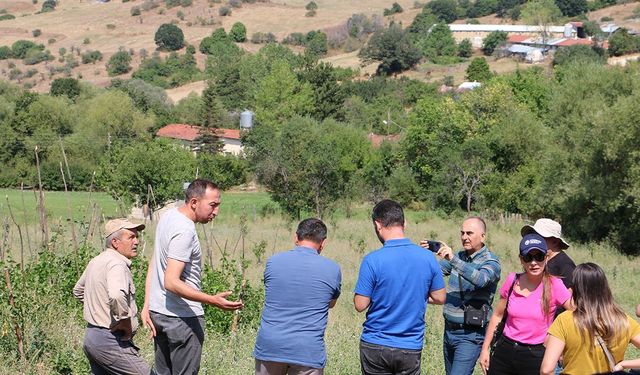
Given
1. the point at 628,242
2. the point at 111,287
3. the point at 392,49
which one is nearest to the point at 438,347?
the point at 111,287

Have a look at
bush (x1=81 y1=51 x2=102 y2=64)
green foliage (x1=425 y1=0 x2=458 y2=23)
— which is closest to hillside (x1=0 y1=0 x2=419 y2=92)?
bush (x1=81 y1=51 x2=102 y2=64)

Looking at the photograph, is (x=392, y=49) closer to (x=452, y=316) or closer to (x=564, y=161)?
(x=564, y=161)

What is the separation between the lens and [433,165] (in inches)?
2068

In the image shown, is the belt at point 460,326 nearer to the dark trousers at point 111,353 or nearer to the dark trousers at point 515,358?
the dark trousers at point 515,358

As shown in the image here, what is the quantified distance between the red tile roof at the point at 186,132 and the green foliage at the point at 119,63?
187ft

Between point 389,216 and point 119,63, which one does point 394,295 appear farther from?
point 119,63

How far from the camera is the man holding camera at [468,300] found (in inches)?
235

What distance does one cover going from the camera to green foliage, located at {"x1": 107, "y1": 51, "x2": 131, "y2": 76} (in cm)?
12669

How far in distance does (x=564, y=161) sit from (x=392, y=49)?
249 feet

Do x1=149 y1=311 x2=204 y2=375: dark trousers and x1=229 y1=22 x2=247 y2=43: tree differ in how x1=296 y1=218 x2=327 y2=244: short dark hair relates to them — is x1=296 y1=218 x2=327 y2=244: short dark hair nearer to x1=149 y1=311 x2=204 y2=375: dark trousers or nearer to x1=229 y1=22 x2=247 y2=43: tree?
x1=149 y1=311 x2=204 y2=375: dark trousers

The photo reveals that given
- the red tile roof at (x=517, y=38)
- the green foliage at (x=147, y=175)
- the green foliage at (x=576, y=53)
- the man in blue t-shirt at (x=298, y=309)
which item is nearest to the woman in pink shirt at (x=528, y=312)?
the man in blue t-shirt at (x=298, y=309)

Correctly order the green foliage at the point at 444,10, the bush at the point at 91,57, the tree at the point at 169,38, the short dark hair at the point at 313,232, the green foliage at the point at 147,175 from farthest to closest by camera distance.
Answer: the green foliage at the point at 444,10
the tree at the point at 169,38
the bush at the point at 91,57
the green foliage at the point at 147,175
the short dark hair at the point at 313,232

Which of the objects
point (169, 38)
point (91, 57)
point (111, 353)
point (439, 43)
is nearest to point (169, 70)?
point (169, 38)

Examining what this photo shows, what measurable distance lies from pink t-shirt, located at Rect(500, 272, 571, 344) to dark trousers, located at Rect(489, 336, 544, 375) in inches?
1.8
